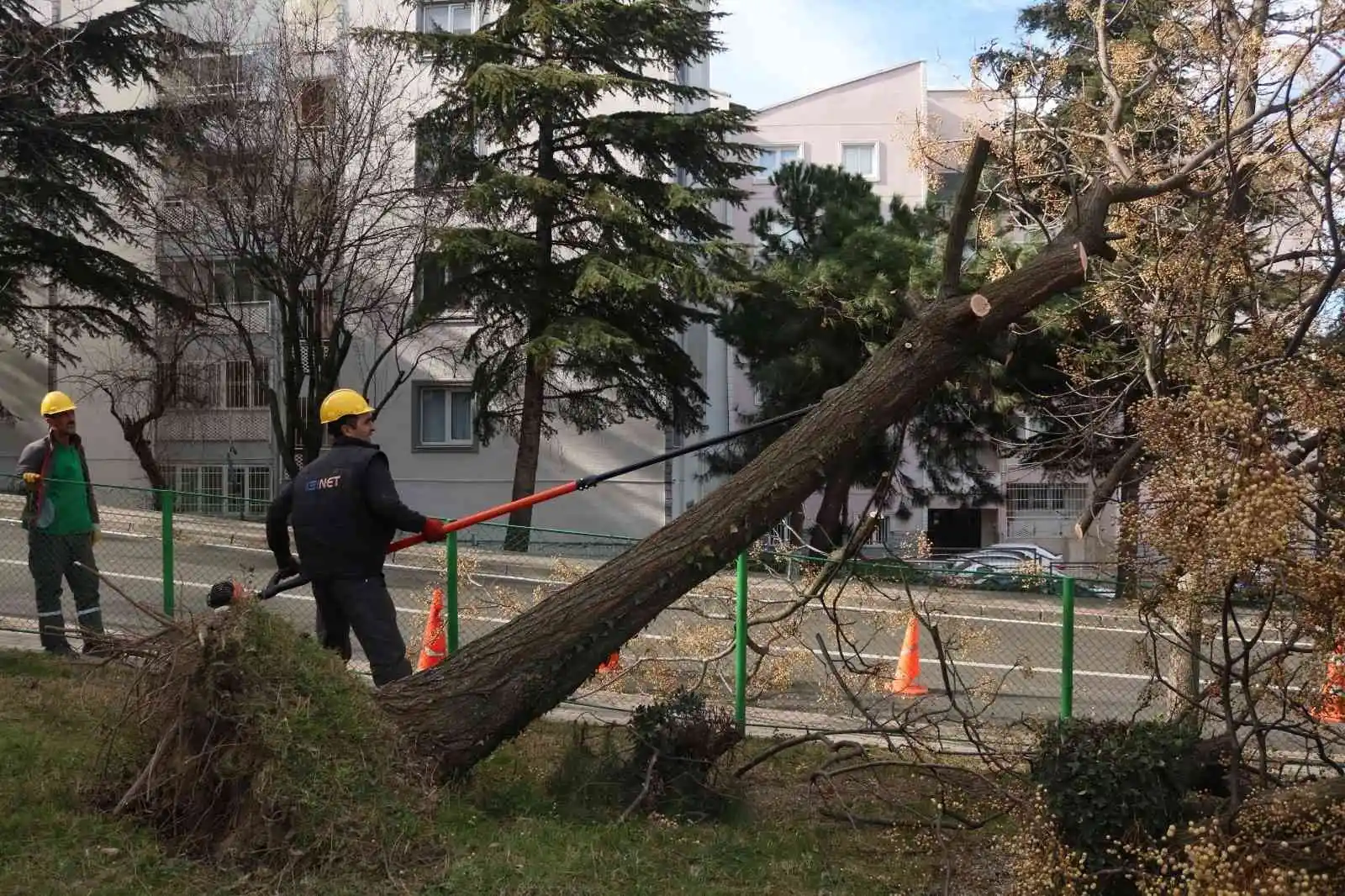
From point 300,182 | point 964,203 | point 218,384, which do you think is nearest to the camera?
point 964,203

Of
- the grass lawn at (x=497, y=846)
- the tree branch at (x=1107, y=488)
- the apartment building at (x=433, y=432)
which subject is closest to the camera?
the grass lawn at (x=497, y=846)

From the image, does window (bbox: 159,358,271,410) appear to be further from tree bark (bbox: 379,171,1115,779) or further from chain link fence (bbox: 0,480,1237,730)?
tree bark (bbox: 379,171,1115,779)

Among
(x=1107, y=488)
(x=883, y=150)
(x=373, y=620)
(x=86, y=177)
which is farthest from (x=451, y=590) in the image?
(x=883, y=150)

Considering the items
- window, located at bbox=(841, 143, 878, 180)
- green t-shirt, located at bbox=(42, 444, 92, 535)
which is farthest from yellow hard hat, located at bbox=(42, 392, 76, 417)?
window, located at bbox=(841, 143, 878, 180)

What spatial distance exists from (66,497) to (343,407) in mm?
2849

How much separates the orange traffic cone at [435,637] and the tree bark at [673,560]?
93.6 inches

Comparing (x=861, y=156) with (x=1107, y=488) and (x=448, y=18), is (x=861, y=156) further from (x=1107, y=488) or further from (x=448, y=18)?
(x=1107, y=488)

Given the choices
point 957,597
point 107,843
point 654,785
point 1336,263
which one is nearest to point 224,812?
point 107,843

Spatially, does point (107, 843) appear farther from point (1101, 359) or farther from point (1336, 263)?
point (1101, 359)

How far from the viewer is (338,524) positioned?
5.13 m

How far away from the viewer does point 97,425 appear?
85.8ft

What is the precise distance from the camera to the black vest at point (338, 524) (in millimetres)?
5137

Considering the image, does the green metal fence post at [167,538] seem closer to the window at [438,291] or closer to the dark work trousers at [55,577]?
the dark work trousers at [55,577]

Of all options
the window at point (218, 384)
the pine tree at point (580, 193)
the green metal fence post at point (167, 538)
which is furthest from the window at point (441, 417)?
the green metal fence post at point (167, 538)
